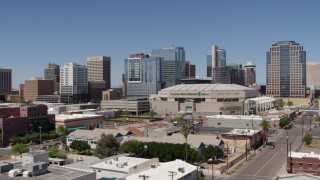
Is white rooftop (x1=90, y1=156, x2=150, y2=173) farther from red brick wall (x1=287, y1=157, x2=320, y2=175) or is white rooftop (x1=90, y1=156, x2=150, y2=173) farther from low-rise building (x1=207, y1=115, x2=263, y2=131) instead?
low-rise building (x1=207, y1=115, x2=263, y2=131)

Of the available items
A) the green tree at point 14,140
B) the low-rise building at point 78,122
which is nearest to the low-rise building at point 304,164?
the green tree at point 14,140

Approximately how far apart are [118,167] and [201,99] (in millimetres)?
132627

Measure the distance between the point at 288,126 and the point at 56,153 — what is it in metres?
85.3

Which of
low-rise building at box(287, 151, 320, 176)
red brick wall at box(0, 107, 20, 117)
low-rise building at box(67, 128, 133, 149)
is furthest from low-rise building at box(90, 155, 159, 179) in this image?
red brick wall at box(0, 107, 20, 117)

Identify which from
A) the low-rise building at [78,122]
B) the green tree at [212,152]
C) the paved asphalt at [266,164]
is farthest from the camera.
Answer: the low-rise building at [78,122]

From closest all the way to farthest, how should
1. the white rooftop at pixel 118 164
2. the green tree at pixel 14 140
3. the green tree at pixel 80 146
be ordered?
1. the white rooftop at pixel 118 164
2. the green tree at pixel 80 146
3. the green tree at pixel 14 140

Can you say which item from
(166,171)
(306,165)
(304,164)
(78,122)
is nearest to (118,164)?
(166,171)

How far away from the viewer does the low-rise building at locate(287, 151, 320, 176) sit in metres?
62.9

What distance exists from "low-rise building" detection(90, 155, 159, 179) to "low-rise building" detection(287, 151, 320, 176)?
23385mm

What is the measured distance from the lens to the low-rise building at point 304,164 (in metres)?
62.9

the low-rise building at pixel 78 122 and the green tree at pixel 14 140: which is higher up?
the low-rise building at pixel 78 122

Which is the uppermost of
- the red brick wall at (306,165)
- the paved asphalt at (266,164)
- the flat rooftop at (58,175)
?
the flat rooftop at (58,175)

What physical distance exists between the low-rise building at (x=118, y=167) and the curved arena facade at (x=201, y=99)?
117512 millimetres

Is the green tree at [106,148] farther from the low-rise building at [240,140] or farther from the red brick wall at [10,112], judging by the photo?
the red brick wall at [10,112]
